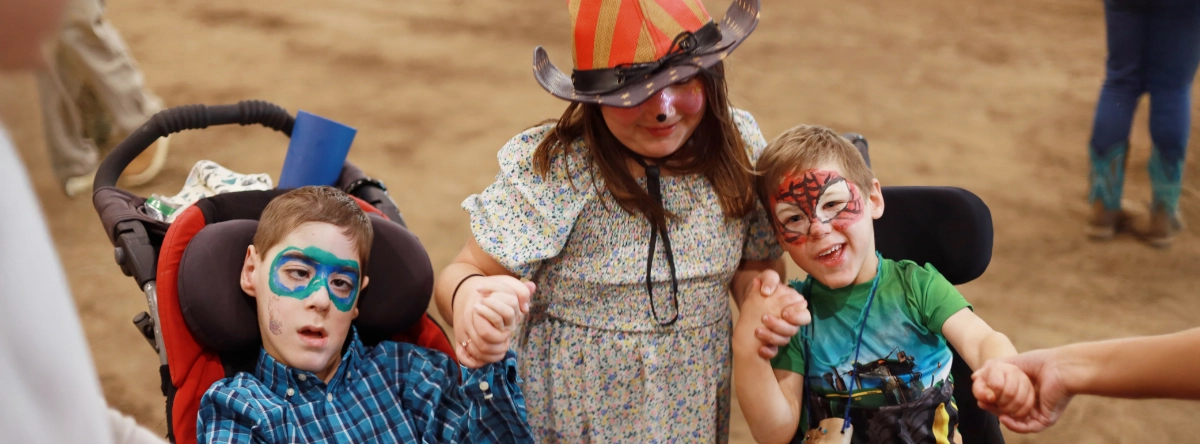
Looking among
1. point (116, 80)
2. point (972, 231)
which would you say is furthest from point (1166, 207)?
point (116, 80)

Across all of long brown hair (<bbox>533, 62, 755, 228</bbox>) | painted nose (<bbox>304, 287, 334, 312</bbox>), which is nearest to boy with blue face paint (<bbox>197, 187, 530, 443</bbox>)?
painted nose (<bbox>304, 287, 334, 312</bbox>)

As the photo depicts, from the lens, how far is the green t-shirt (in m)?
1.57

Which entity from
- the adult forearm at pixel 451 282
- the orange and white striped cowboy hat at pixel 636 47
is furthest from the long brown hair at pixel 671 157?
the adult forearm at pixel 451 282

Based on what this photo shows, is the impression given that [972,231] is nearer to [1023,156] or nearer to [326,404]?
[326,404]

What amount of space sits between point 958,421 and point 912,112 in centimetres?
294

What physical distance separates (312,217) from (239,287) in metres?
0.18

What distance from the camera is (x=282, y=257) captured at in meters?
1.60

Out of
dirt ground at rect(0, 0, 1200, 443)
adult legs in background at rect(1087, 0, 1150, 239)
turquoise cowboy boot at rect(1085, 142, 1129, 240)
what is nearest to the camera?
dirt ground at rect(0, 0, 1200, 443)

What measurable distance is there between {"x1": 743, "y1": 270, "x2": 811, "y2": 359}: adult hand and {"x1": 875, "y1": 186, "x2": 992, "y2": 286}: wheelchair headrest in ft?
0.90

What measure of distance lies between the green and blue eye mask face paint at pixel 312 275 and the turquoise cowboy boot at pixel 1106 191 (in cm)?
281

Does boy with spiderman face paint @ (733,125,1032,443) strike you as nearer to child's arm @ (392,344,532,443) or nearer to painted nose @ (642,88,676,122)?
painted nose @ (642,88,676,122)

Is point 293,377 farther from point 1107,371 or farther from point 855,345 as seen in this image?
point 1107,371

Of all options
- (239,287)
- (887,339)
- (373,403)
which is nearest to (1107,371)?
(887,339)

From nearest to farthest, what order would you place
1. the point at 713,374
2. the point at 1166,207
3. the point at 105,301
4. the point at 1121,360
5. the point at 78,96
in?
the point at 1121,360, the point at 713,374, the point at 105,301, the point at 1166,207, the point at 78,96
